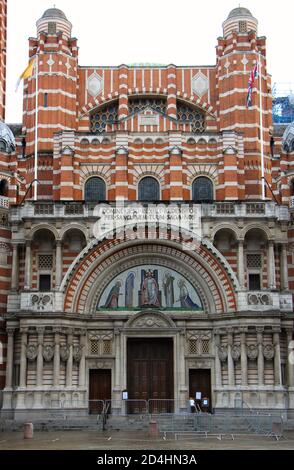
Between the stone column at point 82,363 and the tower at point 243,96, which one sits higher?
the tower at point 243,96

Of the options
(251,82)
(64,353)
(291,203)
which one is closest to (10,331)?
(64,353)

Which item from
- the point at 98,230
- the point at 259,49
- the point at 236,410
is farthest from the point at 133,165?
the point at 236,410

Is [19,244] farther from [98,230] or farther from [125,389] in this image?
[125,389]

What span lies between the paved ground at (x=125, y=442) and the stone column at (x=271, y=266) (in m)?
11.1

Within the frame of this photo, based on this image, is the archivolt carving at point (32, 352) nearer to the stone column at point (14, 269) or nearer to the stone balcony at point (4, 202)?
the stone column at point (14, 269)

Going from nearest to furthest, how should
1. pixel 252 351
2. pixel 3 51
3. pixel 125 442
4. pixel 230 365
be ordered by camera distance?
pixel 125 442 → pixel 252 351 → pixel 230 365 → pixel 3 51

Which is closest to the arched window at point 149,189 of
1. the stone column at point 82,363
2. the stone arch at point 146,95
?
the stone arch at point 146,95

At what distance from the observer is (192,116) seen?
5206cm

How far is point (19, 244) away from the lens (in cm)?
4338

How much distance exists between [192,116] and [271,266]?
14.8 meters

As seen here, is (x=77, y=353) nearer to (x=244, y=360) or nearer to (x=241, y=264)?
(x=244, y=360)

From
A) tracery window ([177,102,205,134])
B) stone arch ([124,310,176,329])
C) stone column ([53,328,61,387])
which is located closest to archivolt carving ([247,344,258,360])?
stone arch ([124,310,176,329])

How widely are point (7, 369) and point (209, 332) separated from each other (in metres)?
12.3

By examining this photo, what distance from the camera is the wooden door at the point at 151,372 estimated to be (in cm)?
4231
